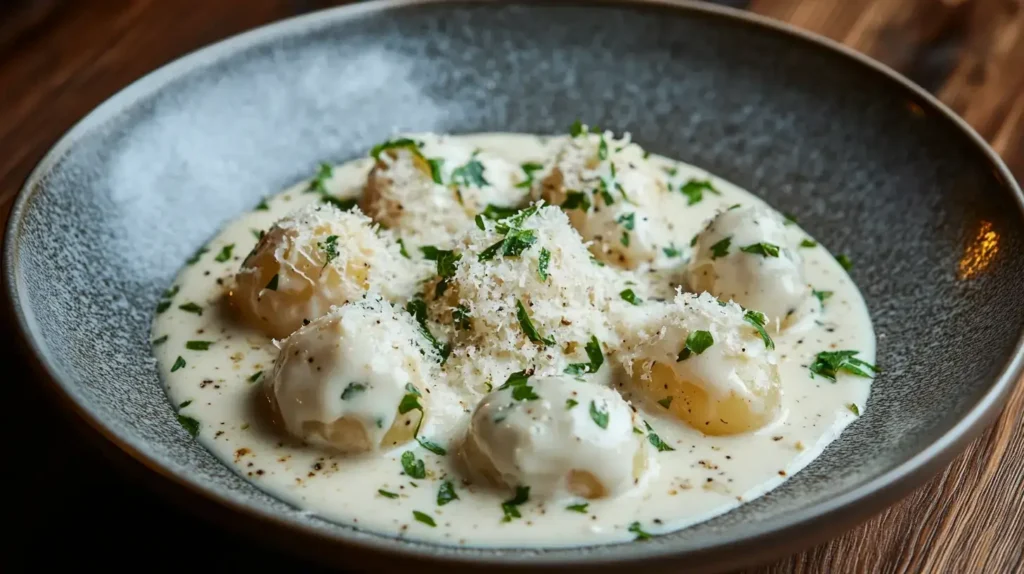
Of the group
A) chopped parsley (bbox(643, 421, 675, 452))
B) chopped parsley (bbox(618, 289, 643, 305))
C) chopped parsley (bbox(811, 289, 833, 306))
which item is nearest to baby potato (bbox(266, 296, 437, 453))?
chopped parsley (bbox(643, 421, 675, 452))

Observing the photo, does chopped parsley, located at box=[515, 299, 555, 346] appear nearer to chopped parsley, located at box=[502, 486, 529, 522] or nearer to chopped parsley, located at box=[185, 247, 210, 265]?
chopped parsley, located at box=[502, 486, 529, 522]

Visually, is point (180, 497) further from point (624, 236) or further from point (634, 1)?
point (634, 1)

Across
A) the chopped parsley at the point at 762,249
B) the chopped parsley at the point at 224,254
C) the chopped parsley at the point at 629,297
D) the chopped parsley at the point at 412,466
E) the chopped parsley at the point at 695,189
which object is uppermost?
the chopped parsley at the point at 762,249

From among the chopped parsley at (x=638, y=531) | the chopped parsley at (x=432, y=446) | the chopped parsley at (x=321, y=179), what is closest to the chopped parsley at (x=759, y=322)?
the chopped parsley at (x=638, y=531)

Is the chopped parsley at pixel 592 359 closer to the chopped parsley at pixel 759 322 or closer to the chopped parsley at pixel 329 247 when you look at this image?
the chopped parsley at pixel 759 322

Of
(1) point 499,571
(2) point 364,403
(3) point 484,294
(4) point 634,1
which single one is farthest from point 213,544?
(4) point 634,1

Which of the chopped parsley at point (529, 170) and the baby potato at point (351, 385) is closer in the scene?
the baby potato at point (351, 385)

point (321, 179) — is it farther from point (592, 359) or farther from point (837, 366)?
point (837, 366)
